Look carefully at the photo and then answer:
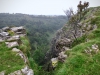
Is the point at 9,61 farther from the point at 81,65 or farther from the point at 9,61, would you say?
the point at 81,65

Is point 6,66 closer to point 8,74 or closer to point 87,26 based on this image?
point 8,74

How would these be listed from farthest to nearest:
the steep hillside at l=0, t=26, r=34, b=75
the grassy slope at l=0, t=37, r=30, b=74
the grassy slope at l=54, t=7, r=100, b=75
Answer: the grassy slope at l=0, t=37, r=30, b=74 < the steep hillside at l=0, t=26, r=34, b=75 < the grassy slope at l=54, t=7, r=100, b=75

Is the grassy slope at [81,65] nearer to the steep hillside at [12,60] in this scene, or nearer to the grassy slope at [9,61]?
the steep hillside at [12,60]

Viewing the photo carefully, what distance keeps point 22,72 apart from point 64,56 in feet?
23.6

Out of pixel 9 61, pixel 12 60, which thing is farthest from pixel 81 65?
pixel 9 61

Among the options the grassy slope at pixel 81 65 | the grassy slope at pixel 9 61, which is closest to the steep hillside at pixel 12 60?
the grassy slope at pixel 9 61

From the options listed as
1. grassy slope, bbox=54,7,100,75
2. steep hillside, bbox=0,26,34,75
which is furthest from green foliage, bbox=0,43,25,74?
grassy slope, bbox=54,7,100,75

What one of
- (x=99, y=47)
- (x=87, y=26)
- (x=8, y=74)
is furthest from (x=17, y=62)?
(x=87, y=26)

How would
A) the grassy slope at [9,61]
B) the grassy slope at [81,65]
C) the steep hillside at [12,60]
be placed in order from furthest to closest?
the grassy slope at [9,61] < the steep hillside at [12,60] < the grassy slope at [81,65]

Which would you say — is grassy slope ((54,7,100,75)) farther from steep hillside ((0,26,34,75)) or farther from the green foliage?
the green foliage

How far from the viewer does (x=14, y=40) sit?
2362cm

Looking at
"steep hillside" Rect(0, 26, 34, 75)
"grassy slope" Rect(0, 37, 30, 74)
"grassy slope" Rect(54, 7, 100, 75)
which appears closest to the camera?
"grassy slope" Rect(54, 7, 100, 75)

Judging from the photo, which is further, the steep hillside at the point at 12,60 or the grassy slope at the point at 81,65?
the steep hillside at the point at 12,60

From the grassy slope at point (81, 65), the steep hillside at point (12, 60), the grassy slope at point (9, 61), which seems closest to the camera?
the grassy slope at point (81, 65)
